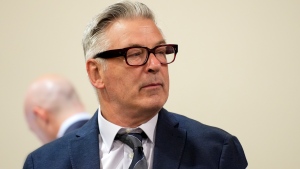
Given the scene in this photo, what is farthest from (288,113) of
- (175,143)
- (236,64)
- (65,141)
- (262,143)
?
(65,141)

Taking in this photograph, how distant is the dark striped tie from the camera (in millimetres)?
1640

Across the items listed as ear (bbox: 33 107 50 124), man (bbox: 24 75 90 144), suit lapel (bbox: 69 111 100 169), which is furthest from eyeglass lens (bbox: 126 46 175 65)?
ear (bbox: 33 107 50 124)

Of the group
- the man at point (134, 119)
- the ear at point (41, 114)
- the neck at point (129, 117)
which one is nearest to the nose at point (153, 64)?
the man at point (134, 119)

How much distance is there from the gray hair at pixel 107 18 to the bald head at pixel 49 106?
2.67 feet

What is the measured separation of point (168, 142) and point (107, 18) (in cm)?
48

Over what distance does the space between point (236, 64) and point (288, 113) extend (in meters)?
0.38

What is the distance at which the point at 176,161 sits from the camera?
1674mm

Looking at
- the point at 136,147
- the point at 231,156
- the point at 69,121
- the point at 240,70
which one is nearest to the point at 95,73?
the point at 136,147

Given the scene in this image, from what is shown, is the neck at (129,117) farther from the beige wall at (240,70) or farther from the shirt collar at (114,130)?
the beige wall at (240,70)

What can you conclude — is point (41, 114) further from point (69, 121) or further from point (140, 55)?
point (140, 55)

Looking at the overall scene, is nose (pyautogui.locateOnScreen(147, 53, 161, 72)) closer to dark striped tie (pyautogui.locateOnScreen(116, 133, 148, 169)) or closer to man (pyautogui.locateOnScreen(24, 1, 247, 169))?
man (pyautogui.locateOnScreen(24, 1, 247, 169))

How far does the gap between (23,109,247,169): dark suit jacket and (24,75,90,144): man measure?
645 mm

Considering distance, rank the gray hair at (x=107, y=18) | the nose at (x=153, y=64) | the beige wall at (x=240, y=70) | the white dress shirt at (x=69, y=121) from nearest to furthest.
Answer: the nose at (x=153, y=64) < the gray hair at (x=107, y=18) < the white dress shirt at (x=69, y=121) < the beige wall at (x=240, y=70)

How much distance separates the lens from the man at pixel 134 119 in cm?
165
